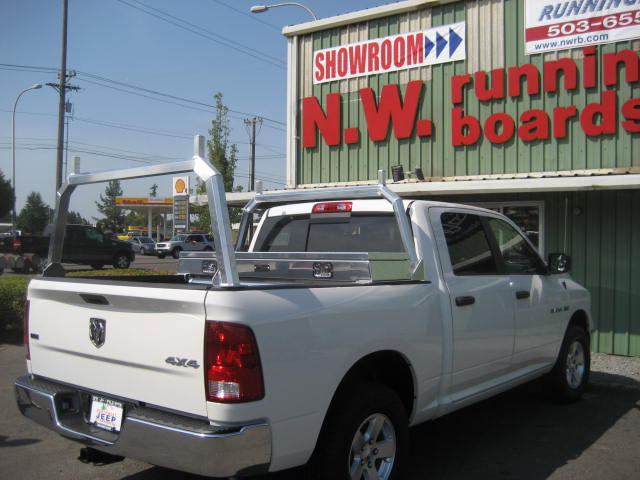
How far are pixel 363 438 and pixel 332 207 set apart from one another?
192 centimetres

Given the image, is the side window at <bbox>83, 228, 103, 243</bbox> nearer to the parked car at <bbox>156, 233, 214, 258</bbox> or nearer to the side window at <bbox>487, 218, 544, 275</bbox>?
the parked car at <bbox>156, 233, 214, 258</bbox>

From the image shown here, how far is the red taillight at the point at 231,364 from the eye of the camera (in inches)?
109

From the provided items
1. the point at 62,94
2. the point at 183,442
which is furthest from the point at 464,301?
the point at 62,94

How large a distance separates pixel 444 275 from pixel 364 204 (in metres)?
0.85

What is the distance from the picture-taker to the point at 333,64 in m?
10.7

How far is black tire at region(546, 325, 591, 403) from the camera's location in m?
5.71

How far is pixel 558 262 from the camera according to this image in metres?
Result: 5.48

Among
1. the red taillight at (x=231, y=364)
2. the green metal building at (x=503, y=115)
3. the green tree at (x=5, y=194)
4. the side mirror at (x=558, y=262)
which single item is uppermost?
the green tree at (x=5, y=194)

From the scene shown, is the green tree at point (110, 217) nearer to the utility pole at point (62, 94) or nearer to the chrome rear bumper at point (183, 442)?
the utility pole at point (62, 94)

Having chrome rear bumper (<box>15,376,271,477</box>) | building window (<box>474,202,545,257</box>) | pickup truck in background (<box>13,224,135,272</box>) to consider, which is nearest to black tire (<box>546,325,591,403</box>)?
building window (<box>474,202,545,257</box>)

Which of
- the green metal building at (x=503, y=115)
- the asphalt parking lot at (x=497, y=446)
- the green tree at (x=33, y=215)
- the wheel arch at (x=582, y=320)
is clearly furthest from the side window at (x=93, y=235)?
the green tree at (x=33, y=215)

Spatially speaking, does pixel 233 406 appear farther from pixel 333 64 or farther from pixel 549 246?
pixel 333 64

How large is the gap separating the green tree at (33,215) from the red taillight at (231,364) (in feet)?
239

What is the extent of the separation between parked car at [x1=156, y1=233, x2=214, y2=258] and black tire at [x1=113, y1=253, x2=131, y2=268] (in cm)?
795
